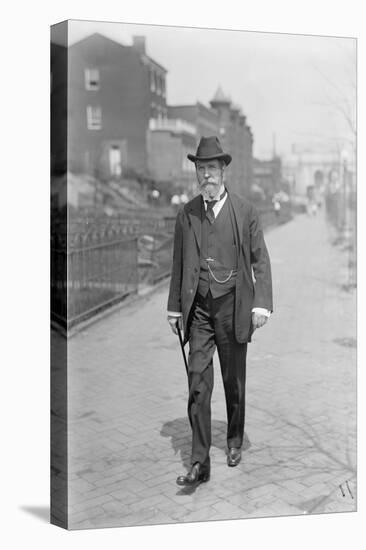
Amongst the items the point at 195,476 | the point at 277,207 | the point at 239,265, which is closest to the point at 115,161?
the point at 239,265

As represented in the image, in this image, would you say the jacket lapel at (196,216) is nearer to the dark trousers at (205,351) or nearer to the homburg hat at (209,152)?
the homburg hat at (209,152)

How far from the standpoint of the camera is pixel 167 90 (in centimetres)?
588

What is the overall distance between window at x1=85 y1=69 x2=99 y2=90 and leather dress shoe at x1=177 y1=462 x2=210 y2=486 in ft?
7.56

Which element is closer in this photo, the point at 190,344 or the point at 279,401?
the point at 190,344

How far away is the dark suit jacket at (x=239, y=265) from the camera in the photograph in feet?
18.5

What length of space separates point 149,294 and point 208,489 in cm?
127

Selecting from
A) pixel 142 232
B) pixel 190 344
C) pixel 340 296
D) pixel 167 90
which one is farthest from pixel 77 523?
pixel 167 90

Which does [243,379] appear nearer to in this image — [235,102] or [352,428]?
[352,428]

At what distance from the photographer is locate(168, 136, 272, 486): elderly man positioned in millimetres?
5645

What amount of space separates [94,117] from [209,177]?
766 millimetres

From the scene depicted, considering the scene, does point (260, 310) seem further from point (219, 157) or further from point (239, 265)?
point (219, 157)

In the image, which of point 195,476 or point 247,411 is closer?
point 195,476

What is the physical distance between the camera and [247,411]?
6141mm

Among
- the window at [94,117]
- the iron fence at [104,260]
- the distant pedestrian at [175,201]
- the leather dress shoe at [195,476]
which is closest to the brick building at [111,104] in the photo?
the window at [94,117]
